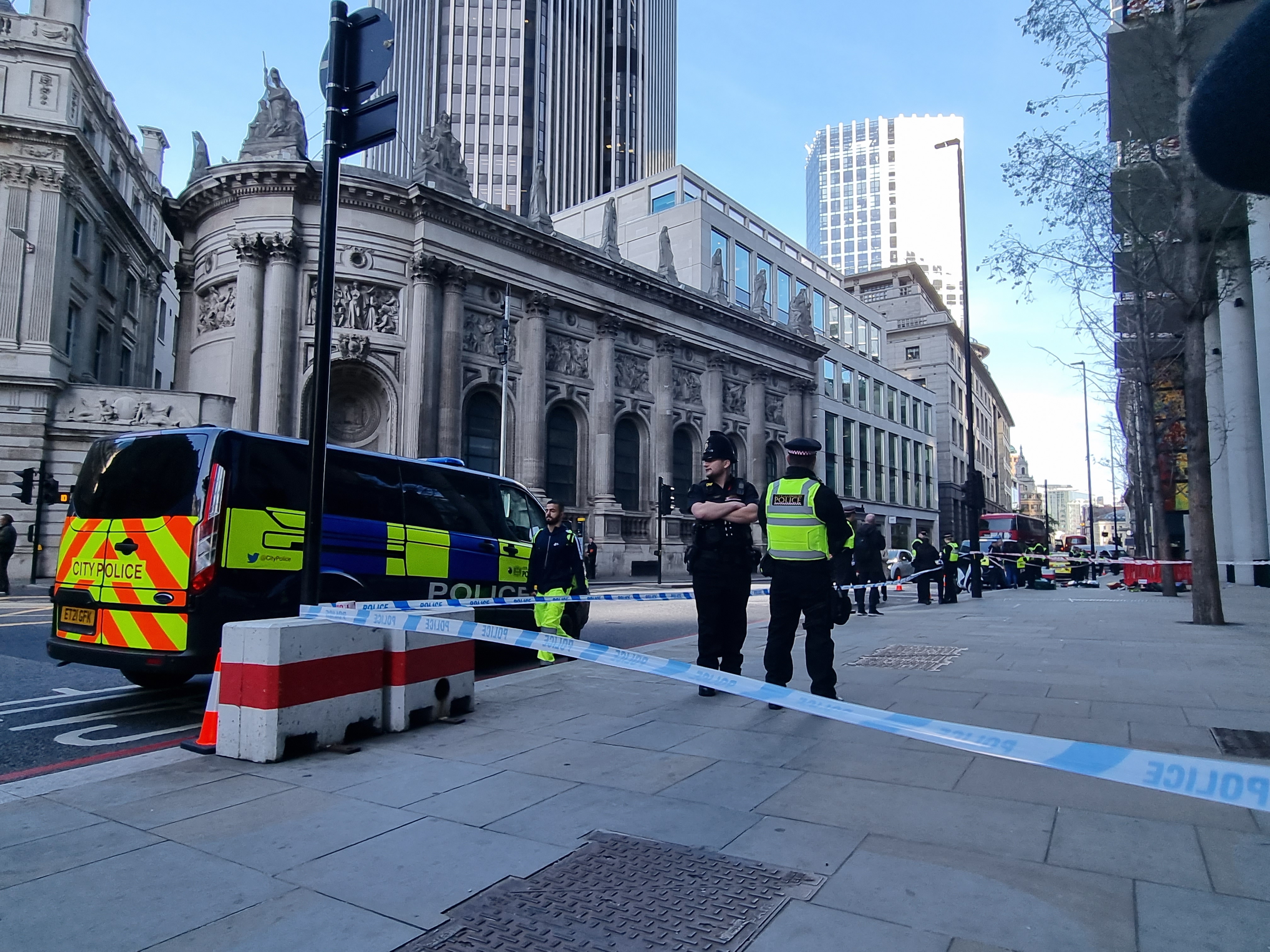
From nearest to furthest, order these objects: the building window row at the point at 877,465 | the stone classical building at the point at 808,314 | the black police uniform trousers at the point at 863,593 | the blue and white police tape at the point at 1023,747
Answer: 1. the blue and white police tape at the point at 1023,747
2. the black police uniform trousers at the point at 863,593
3. the stone classical building at the point at 808,314
4. the building window row at the point at 877,465

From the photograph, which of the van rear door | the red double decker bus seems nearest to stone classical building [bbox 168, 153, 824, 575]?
the red double decker bus

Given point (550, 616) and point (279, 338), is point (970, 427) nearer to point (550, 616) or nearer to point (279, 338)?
point (550, 616)

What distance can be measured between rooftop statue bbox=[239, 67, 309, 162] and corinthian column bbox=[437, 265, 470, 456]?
6.27m

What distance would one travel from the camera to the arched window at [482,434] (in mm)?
29781

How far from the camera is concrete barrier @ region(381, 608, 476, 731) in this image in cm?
514

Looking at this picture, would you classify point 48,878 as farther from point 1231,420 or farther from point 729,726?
point 1231,420

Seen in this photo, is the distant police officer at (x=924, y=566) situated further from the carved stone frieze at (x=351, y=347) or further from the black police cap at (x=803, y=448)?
the carved stone frieze at (x=351, y=347)

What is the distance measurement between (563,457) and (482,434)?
4385 millimetres

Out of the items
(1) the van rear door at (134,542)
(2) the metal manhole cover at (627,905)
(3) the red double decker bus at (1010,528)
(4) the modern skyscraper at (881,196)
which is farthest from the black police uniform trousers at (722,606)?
(4) the modern skyscraper at (881,196)

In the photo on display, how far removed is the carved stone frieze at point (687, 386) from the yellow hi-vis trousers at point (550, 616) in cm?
3017

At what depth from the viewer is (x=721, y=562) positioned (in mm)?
6176

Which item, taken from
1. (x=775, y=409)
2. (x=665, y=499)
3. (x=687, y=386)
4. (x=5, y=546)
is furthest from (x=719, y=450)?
(x=775, y=409)

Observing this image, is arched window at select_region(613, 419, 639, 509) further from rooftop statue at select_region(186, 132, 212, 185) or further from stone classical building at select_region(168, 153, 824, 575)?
rooftop statue at select_region(186, 132, 212, 185)

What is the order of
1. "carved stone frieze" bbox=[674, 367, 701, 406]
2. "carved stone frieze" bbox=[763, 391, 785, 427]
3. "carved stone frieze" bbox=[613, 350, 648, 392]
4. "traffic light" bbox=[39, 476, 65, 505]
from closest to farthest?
"traffic light" bbox=[39, 476, 65, 505]
"carved stone frieze" bbox=[613, 350, 648, 392]
"carved stone frieze" bbox=[674, 367, 701, 406]
"carved stone frieze" bbox=[763, 391, 785, 427]
